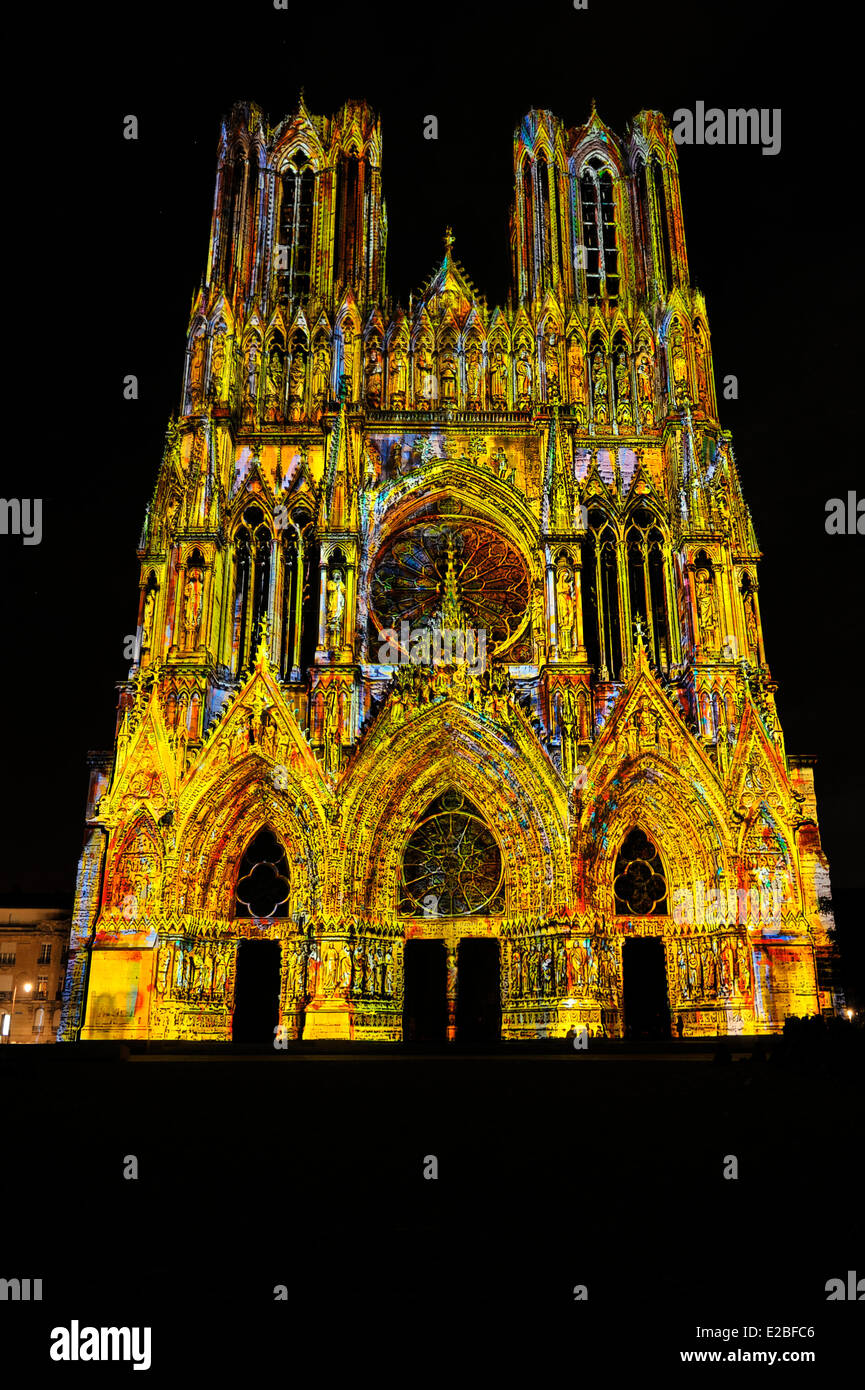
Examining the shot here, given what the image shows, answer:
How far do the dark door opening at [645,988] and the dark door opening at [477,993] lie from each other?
3.34 metres

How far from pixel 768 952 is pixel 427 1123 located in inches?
727

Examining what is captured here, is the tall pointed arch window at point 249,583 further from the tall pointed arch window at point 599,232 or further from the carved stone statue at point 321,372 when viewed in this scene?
the tall pointed arch window at point 599,232

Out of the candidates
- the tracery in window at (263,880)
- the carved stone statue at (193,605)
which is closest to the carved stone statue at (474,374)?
the carved stone statue at (193,605)

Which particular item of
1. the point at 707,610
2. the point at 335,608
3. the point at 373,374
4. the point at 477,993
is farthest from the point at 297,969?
the point at 373,374

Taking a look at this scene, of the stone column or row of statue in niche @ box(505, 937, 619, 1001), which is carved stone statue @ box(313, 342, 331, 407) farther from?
row of statue in niche @ box(505, 937, 619, 1001)

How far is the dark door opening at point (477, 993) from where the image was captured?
25.4m

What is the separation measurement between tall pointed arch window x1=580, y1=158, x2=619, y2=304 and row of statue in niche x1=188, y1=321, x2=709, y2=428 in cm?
320

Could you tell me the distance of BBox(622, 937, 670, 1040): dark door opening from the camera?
994 inches

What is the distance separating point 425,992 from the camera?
1005 inches

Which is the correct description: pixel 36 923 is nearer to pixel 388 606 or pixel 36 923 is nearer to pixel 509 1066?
pixel 388 606

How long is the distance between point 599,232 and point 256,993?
26.9 meters

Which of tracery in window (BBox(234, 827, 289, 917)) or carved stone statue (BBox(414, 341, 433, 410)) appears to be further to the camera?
carved stone statue (BBox(414, 341, 433, 410))

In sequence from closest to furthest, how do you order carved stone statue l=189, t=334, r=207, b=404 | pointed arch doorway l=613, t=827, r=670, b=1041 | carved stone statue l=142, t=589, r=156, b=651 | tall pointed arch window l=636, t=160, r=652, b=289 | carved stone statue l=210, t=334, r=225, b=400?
pointed arch doorway l=613, t=827, r=670, b=1041, carved stone statue l=142, t=589, r=156, b=651, carved stone statue l=210, t=334, r=225, b=400, carved stone statue l=189, t=334, r=207, b=404, tall pointed arch window l=636, t=160, r=652, b=289

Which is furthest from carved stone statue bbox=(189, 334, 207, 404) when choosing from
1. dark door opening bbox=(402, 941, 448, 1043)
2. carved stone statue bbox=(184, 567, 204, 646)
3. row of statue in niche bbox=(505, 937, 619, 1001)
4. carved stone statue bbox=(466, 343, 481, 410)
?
row of statue in niche bbox=(505, 937, 619, 1001)
